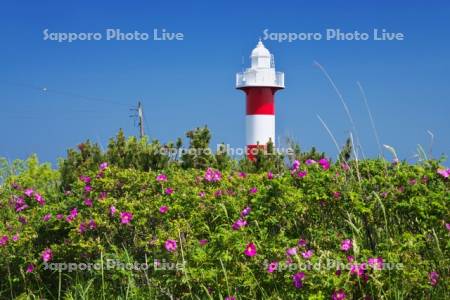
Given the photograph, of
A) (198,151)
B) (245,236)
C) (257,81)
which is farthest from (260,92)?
(245,236)

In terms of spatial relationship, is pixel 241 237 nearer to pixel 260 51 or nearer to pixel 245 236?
pixel 245 236

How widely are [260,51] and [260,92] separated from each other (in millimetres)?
2084

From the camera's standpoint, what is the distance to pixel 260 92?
2384 cm

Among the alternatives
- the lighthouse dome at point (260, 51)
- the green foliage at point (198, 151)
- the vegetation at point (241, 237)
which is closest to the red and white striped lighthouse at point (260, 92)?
the lighthouse dome at point (260, 51)

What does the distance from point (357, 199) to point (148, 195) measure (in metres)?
2.23

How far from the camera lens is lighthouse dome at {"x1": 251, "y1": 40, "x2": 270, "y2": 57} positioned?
981 inches

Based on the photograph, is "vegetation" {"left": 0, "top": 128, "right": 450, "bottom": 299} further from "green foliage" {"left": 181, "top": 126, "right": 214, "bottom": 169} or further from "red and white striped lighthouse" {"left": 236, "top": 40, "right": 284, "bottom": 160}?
"red and white striped lighthouse" {"left": 236, "top": 40, "right": 284, "bottom": 160}

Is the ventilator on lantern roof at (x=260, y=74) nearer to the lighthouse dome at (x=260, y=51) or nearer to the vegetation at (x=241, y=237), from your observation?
the lighthouse dome at (x=260, y=51)

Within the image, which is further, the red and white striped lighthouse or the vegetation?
the red and white striped lighthouse

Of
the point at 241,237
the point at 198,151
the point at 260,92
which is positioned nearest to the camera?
the point at 241,237

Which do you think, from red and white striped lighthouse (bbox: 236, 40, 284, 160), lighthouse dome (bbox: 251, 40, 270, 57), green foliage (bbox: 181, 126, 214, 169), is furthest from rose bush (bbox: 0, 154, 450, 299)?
lighthouse dome (bbox: 251, 40, 270, 57)

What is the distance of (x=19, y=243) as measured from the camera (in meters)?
6.03

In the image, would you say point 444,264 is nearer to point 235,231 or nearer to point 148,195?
point 235,231

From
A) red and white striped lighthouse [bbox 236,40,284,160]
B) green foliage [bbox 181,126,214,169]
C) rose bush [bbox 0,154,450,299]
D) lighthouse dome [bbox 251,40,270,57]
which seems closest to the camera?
rose bush [bbox 0,154,450,299]
